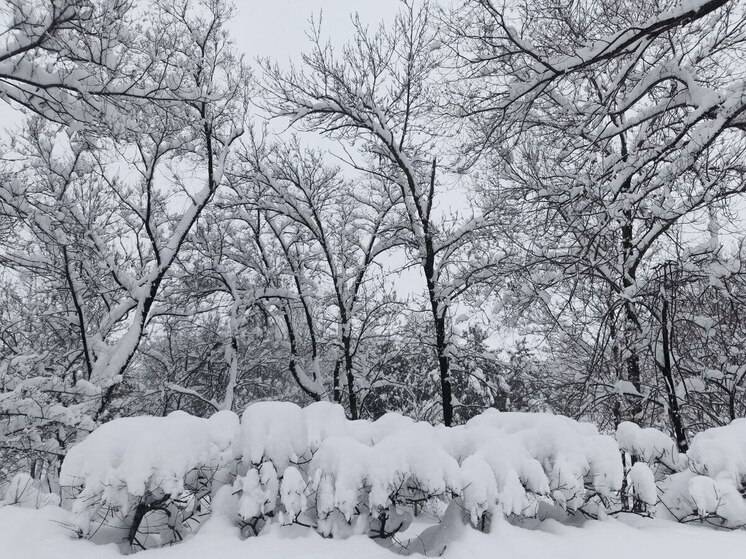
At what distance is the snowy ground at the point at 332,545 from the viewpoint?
2.86m

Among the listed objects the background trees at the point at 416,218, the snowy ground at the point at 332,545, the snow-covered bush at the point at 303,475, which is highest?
the background trees at the point at 416,218

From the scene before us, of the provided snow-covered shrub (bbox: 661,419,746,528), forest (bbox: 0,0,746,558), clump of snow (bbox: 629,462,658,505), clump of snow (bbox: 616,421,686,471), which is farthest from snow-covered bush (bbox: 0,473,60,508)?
snow-covered shrub (bbox: 661,419,746,528)

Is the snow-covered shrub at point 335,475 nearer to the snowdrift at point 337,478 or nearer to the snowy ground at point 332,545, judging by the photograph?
the snowdrift at point 337,478

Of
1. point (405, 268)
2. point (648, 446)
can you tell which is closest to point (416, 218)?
point (405, 268)

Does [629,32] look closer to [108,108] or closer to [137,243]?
[108,108]

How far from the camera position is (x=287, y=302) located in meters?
14.0

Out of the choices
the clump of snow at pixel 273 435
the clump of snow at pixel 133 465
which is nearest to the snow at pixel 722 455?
the clump of snow at pixel 273 435

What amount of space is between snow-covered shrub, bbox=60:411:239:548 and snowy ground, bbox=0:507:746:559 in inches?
6.7

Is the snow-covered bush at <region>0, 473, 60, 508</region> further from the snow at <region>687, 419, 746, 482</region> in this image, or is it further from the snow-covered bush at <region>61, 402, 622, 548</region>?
the snow at <region>687, 419, 746, 482</region>

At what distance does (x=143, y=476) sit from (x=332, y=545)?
1.14 metres

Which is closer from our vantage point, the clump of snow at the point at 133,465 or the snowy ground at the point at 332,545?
the snowy ground at the point at 332,545

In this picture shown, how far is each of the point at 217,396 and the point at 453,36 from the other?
39.8ft

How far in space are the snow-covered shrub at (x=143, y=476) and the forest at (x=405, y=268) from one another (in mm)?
17

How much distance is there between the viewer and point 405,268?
10531mm
